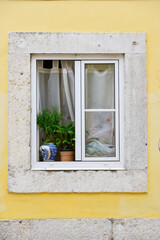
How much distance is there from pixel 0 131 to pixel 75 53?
4.73ft

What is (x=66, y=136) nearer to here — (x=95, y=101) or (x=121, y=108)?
(x=95, y=101)

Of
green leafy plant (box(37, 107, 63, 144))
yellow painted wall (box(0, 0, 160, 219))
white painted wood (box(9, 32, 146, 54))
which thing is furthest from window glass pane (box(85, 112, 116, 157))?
white painted wood (box(9, 32, 146, 54))

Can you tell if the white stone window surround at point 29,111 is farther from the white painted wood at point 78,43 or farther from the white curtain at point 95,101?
the white curtain at point 95,101

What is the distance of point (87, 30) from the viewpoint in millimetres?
4645

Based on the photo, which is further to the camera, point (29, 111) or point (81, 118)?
point (81, 118)

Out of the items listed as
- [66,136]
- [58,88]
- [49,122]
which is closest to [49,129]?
[49,122]

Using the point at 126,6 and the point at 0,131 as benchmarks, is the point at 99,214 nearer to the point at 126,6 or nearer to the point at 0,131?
the point at 0,131

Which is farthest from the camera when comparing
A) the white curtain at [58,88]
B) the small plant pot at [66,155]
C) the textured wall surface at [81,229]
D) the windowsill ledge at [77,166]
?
the white curtain at [58,88]

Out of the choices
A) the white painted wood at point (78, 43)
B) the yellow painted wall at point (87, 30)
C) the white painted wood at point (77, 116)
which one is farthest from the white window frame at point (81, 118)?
the yellow painted wall at point (87, 30)

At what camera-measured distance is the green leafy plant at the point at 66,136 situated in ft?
15.7

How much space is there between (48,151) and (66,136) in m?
0.33

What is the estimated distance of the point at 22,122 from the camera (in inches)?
182

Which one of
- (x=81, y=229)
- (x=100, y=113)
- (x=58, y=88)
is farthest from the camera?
(x=58, y=88)

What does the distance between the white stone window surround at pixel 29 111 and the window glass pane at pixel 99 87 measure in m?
0.26
